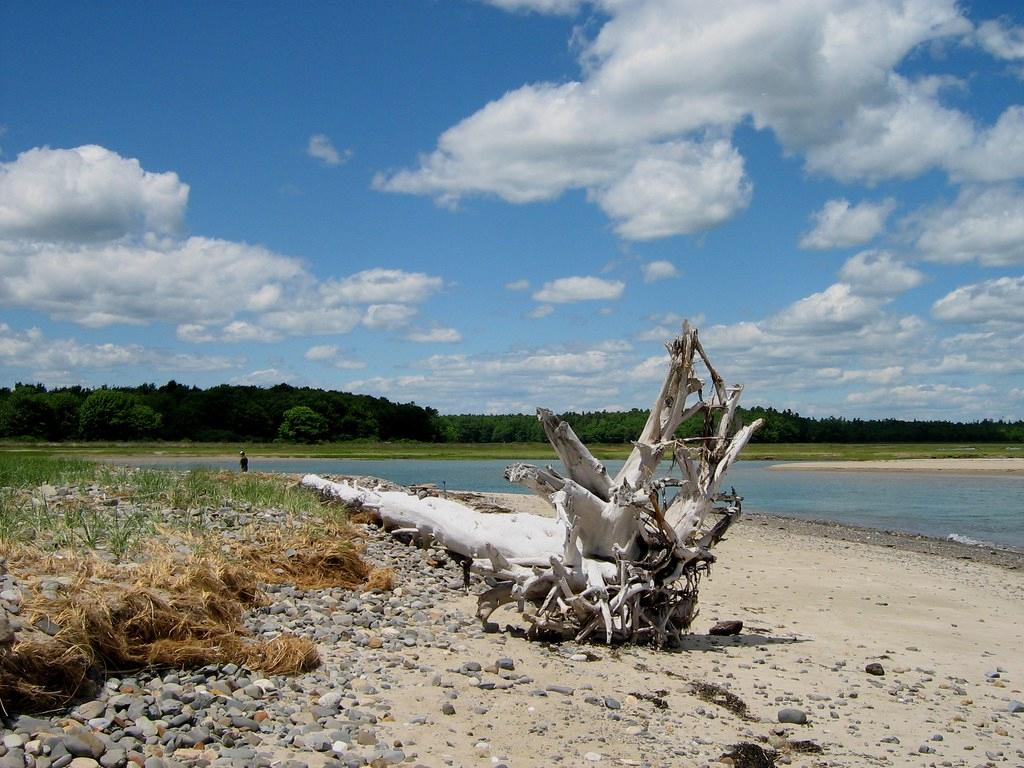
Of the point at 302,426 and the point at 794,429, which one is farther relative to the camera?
the point at 794,429

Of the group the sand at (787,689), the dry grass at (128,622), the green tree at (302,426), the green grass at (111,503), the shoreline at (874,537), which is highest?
the green tree at (302,426)

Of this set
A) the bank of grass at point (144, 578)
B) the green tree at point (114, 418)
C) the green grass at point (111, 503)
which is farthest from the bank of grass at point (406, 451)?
the bank of grass at point (144, 578)

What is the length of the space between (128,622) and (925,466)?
2826 inches

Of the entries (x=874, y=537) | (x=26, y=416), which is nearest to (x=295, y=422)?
(x=26, y=416)

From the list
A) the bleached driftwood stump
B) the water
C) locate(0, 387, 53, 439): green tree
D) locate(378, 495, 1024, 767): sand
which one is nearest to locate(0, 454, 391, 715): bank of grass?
locate(378, 495, 1024, 767): sand

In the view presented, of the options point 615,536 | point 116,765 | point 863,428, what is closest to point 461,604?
point 615,536

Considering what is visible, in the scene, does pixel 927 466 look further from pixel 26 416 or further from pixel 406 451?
pixel 26 416

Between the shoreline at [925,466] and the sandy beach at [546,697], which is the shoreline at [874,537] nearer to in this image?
the sandy beach at [546,697]

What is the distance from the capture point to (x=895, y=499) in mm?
39969

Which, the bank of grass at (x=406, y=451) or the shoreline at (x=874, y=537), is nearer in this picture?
the shoreline at (x=874, y=537)

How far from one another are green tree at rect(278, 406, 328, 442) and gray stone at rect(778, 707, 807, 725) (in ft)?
313

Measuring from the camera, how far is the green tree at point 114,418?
295ft

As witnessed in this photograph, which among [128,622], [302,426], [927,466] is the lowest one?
[927,466]

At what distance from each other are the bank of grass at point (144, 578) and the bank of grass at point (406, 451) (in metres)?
56.7
